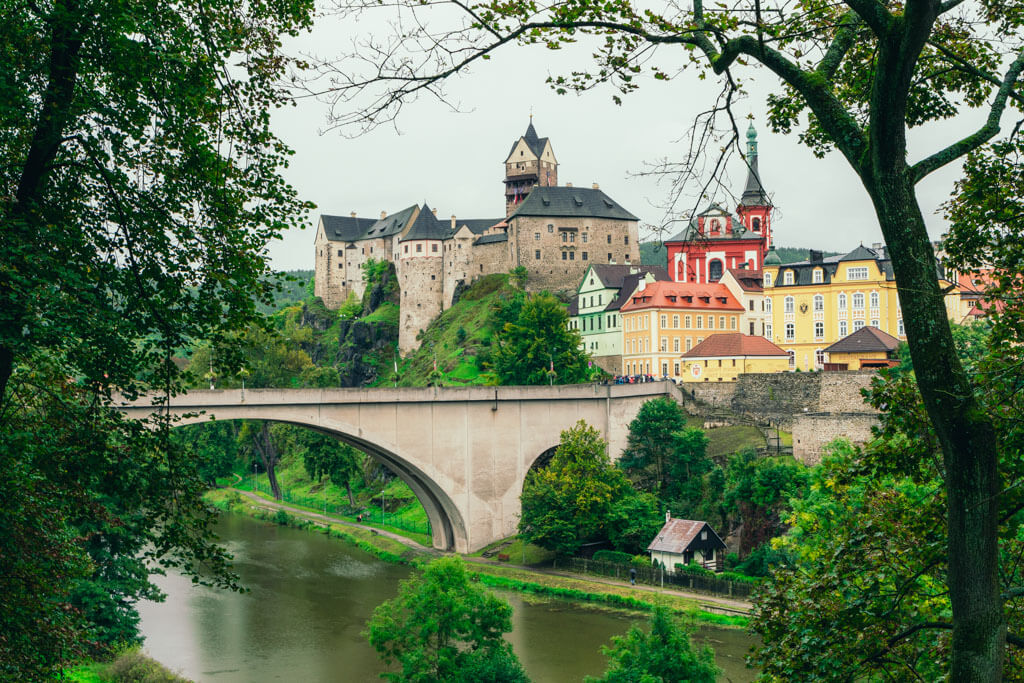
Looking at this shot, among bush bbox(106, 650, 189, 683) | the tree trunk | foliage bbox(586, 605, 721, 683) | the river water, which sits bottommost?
the river water

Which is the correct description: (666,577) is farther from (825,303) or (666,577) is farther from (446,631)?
(825,303)

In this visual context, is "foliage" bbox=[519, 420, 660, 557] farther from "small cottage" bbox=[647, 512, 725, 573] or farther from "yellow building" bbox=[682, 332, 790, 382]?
"yellow building" bbox=[682, 332, 790, 382]

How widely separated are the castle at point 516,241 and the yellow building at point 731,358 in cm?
2891

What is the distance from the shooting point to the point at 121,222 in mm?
8656

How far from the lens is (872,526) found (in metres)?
7.91

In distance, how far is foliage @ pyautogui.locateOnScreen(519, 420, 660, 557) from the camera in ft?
136

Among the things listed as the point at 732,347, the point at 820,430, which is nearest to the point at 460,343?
the point at 732,347

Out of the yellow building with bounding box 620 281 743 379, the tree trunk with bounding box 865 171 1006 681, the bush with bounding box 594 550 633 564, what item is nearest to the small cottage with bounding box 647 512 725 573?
the bush with bounding box 594 550 633 564

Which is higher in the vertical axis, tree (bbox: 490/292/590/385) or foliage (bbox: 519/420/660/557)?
tree (bbox: 490/292/590/385)

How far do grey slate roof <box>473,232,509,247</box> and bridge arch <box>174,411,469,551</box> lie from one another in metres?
46.8

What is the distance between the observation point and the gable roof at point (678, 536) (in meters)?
38.1

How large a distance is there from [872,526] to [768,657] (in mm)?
1492

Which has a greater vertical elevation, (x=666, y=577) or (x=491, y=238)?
(x=491, y=238)

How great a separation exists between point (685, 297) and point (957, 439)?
6104cm
